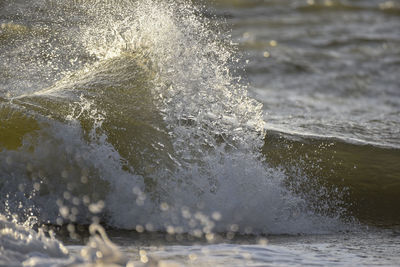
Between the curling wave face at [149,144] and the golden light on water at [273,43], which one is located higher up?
the golden light on water at [273,43]

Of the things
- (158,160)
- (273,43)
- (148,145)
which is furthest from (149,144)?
(273,43)

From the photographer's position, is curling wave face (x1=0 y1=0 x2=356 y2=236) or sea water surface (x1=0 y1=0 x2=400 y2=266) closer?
sea water surface (x1=0 y1=0 x2=400 y2=266)

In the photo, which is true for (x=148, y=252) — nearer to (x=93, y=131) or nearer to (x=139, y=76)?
(x=93, y=131)

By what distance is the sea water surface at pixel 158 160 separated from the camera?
3.23m

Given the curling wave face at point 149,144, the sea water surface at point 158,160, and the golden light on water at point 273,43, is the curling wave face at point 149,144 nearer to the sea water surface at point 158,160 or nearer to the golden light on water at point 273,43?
the sea water surface at point 158,160

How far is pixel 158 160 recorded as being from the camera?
12.8ft

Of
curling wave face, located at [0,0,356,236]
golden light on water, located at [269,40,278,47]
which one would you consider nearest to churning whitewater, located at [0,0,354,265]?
curling wave face, located at [0,0,356,236]

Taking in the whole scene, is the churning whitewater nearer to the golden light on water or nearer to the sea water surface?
the sea water surface

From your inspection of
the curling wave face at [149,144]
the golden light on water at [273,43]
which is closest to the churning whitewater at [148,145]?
the curling wave face at [149,144]

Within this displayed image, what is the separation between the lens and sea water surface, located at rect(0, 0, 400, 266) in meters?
3.23

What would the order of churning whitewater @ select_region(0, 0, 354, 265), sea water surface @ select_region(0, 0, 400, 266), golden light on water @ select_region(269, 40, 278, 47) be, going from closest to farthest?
sea water surface @ select_region(0, 0, 400, 266)
churning whitewater @ select_region(0, 0, 354, 265)
golden light on water @ select_region(269, 40, 278, 47)

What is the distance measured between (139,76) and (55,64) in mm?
878

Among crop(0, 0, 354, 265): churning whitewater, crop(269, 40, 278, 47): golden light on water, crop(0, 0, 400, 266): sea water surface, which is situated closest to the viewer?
crop(0, 0, 400, 266): sea water surface

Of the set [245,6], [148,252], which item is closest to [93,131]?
[148,252]
